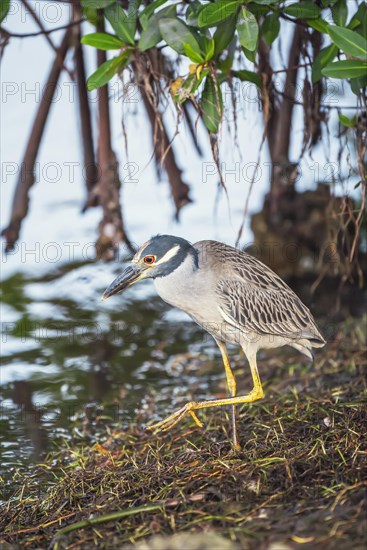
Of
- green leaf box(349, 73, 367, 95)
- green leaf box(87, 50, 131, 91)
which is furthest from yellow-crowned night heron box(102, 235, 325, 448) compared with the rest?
green leaf box(349, 73, 367, 95)

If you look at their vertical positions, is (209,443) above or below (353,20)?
below

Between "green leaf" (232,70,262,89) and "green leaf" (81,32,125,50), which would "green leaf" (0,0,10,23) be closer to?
"green leaf" (81,32,125,50)

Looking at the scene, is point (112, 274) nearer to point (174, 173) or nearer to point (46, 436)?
point (174, 173)

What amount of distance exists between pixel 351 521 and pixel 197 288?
1766 millimetres

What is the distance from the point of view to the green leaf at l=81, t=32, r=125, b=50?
15.6 ft

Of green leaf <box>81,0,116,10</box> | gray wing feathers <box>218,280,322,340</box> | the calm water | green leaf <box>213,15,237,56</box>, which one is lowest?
the calm water

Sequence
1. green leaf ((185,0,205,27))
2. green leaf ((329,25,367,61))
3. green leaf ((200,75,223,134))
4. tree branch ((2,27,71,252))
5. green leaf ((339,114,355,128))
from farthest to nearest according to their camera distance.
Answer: tree branch ((2,27,71,252)) < green leaf ((339,114,355,128)) < green leaf ((200,75,223,134)) < green leaf ((185,0,205,27)) < green leaf ((329,25,367,61))

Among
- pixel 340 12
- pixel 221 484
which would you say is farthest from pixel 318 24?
pixel 221 484

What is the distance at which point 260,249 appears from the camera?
8.05 m

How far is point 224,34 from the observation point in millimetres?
4562

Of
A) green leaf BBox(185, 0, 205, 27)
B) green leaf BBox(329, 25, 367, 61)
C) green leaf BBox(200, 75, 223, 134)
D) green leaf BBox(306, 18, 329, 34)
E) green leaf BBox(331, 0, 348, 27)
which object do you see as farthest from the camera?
green leaf BBox(200, 75, 223, 134)

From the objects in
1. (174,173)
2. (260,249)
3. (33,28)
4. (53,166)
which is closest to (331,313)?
(260,249)

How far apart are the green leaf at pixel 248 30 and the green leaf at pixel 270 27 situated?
47cm

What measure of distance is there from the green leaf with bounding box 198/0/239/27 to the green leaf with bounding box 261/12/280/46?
501mm
